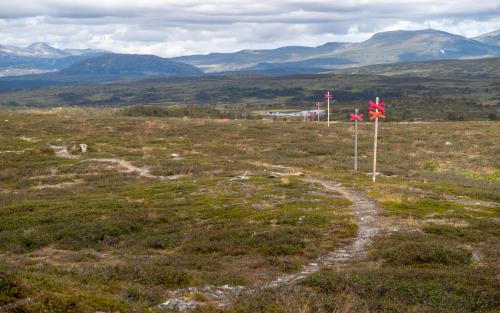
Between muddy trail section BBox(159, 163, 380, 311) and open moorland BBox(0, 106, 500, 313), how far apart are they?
0.08 meters

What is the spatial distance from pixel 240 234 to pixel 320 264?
5363 millimetres

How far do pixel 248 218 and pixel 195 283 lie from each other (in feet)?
36.8

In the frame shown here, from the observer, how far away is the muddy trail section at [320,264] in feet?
48.8

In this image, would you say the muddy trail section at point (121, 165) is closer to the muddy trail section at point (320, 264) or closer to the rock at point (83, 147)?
the rock at point (83, 147)

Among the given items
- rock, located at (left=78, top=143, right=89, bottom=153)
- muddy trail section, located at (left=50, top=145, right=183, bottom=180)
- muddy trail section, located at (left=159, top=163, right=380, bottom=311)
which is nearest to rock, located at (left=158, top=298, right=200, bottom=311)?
muddy trail section, located at (left=159, top=163, right=380, bottom=311)

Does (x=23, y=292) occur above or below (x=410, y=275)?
above

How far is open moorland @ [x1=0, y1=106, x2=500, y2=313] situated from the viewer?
49.1ft

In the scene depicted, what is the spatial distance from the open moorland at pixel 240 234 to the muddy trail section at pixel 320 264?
0.08m

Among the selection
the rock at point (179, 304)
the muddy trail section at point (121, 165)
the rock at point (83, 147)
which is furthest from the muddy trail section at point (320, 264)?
the rock at point (83, 147)

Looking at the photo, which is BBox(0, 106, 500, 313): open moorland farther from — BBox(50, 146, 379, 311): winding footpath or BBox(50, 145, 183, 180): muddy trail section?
BBox(50, 145, 183, 180): muddy trail section

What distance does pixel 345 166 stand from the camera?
5338 cm

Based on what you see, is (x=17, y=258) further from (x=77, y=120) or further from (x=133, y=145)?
(x=77, y=120)

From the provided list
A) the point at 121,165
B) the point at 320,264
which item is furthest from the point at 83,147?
the point at 320,264

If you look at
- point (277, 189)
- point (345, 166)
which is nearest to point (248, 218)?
point (277, 189)
